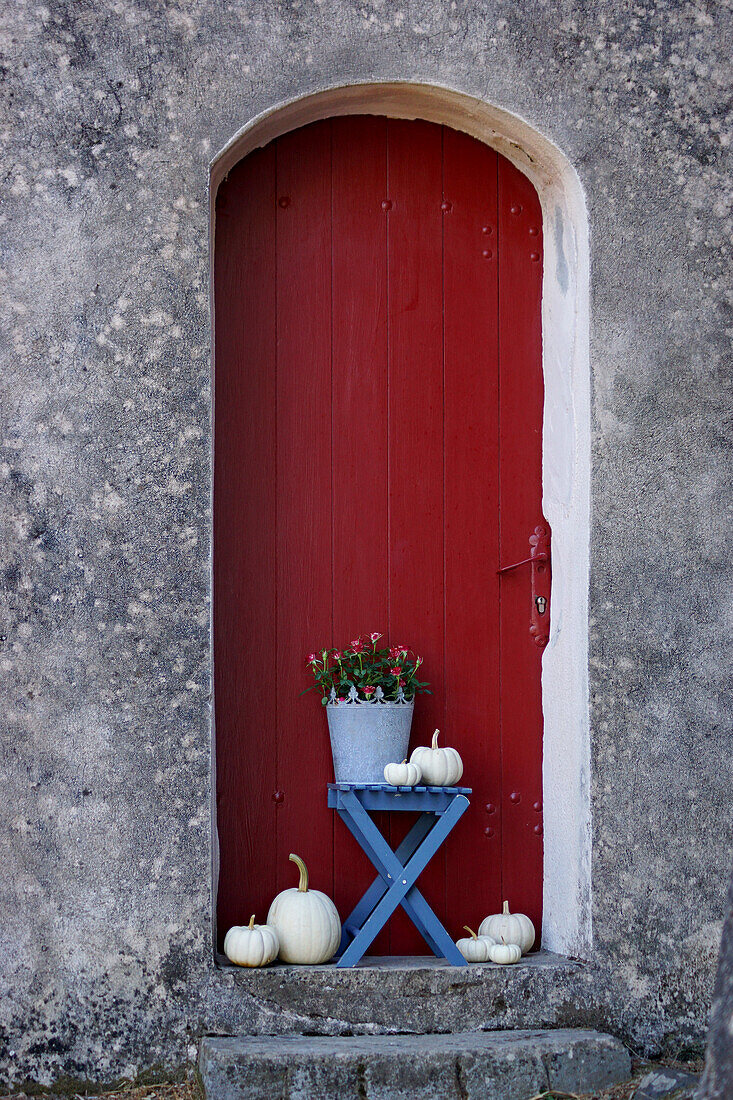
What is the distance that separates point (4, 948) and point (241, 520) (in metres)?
1.48

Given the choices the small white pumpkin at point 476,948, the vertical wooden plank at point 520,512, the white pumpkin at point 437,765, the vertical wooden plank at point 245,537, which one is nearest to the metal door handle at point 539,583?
the vertical wooden plank at point 520,512

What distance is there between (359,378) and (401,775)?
1.34 metres

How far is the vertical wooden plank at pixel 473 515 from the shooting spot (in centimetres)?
388

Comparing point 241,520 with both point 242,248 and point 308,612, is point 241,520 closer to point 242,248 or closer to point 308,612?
point 308,612

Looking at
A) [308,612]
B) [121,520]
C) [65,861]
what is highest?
[121,520]

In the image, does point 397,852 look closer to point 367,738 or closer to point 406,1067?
point 367,738

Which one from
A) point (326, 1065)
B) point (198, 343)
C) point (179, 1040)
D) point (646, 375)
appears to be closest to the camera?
point (326, 1065)

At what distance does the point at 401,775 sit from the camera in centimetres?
354

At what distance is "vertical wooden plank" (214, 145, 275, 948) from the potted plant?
215 millimetres

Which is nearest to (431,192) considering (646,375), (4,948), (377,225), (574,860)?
(377,225)

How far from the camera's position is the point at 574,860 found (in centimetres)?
373

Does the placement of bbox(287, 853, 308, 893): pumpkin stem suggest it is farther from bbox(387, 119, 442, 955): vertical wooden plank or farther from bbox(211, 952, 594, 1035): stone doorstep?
bbox(387, 119, 442, 955): vertical wooden plank

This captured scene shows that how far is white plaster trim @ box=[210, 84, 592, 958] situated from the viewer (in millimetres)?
3723

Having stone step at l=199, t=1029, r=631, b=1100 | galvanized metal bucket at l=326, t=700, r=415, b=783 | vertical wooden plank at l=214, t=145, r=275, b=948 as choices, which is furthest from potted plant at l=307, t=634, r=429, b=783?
stone step at l=199, t=1029, r=631, b=1100
